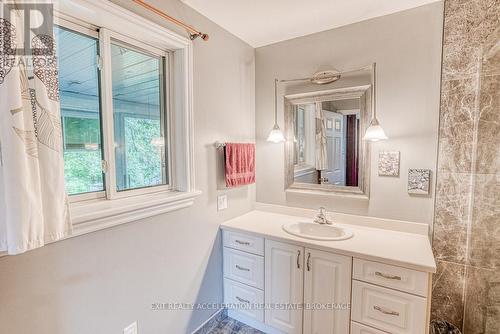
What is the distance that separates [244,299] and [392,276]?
108cm

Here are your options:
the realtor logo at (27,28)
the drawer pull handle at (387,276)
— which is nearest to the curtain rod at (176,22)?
the realtor logo at (27,28)

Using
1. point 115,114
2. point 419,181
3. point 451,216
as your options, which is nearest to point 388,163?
point 419,181

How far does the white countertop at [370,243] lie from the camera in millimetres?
1381

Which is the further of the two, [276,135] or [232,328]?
[276,135]

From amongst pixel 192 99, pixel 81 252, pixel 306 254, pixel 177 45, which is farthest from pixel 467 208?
pixel 81 252

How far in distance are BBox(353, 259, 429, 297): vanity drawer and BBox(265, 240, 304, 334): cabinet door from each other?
368 mm

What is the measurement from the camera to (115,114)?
142 cm

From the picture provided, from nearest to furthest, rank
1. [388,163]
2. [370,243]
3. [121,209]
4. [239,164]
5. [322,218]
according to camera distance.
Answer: [121,209], [370,243], [388,163], [322,218], [239,164]

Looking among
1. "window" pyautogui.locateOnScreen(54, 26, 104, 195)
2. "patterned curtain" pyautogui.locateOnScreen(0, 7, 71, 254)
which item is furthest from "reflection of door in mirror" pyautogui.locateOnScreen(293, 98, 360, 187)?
"patterned curtain" pyautogui.locateOnScreen(0, 7, 71, 254)

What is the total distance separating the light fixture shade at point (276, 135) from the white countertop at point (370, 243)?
0.70 meters

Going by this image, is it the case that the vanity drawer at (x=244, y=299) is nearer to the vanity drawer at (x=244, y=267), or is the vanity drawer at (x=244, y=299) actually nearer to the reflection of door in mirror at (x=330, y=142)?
the vanity drawer at (x=244, y=267)

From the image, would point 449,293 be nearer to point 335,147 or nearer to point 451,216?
point 451,216

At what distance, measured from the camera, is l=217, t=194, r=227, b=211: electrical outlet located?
6.58ft

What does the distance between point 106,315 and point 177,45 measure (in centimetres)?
161
